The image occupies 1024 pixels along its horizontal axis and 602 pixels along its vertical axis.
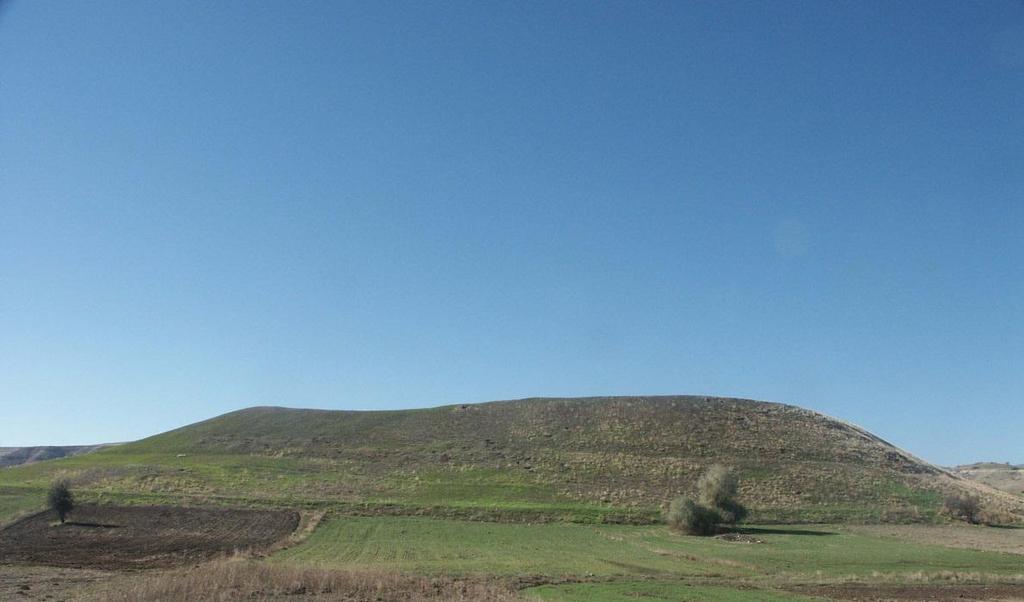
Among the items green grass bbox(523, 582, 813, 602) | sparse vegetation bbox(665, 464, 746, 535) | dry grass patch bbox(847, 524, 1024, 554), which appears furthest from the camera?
sparse vegetation bbox(665, 464, 746, 535)

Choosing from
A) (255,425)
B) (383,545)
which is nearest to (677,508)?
(383,545)

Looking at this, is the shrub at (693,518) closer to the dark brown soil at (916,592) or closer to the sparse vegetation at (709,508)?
the sparse vegetation at (709,508)

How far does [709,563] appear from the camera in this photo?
41031 millimetres

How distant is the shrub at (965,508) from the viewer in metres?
74.8

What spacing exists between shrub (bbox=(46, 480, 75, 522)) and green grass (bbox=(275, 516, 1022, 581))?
19.8 m

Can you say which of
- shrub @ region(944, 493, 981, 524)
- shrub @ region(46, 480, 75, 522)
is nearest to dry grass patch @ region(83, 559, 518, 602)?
shrub @ region(46, 480, 75, 522)

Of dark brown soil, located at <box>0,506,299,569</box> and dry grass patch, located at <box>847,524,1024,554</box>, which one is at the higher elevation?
dry grass patch, located at <box>847,524,1024,554</box>

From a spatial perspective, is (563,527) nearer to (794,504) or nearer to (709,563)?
(709,563)

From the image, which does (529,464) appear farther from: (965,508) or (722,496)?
(965,508)

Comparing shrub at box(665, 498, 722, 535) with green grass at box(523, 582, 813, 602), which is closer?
green grass at box(523, 582, 813, 602)

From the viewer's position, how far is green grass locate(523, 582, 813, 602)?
28.4 m

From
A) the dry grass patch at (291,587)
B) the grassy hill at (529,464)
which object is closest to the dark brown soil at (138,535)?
the grassy hill at (529,464)

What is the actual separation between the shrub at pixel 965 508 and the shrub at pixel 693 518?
105ft

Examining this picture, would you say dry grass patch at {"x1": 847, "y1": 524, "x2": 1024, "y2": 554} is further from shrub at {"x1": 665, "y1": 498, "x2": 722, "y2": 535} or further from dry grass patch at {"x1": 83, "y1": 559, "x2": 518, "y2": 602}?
dry grass patch at {"x1": 83, "y1": 559, "x2": 518, "y2": 602}
